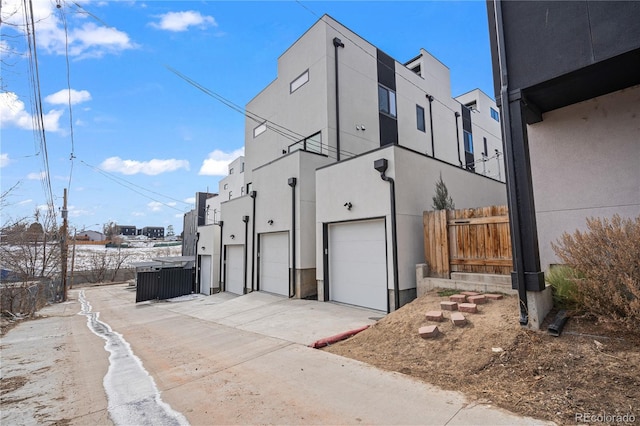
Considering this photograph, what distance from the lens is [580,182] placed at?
5.45 m

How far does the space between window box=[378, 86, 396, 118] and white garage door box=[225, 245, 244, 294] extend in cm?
907

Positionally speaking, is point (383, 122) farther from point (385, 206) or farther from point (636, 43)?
point (636, 43)

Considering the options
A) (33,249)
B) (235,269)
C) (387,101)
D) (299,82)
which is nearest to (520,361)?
(299,82)

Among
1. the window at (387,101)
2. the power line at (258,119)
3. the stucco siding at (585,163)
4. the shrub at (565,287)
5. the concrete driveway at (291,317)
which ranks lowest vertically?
the concrete driveway at (291,317)

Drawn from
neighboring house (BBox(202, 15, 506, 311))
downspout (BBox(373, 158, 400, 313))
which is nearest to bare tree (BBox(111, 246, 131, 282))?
neighboring house (BBox(202, 15, 506, 311))

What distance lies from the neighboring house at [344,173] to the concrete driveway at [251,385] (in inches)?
88.5

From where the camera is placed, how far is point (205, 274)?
60.8ft

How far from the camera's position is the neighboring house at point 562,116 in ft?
14.3

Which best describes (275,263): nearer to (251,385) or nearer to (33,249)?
(251,385)

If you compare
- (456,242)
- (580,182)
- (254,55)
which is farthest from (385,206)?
(254,55)

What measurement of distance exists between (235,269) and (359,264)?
8.42 metres

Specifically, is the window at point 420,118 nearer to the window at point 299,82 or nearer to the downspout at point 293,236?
the window at point 299,82

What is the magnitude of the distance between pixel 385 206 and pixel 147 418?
608 centimetres

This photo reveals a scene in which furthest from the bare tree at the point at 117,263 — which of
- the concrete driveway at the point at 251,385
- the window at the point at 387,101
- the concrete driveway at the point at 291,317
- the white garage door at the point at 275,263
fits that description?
the window at the point at 387,101
